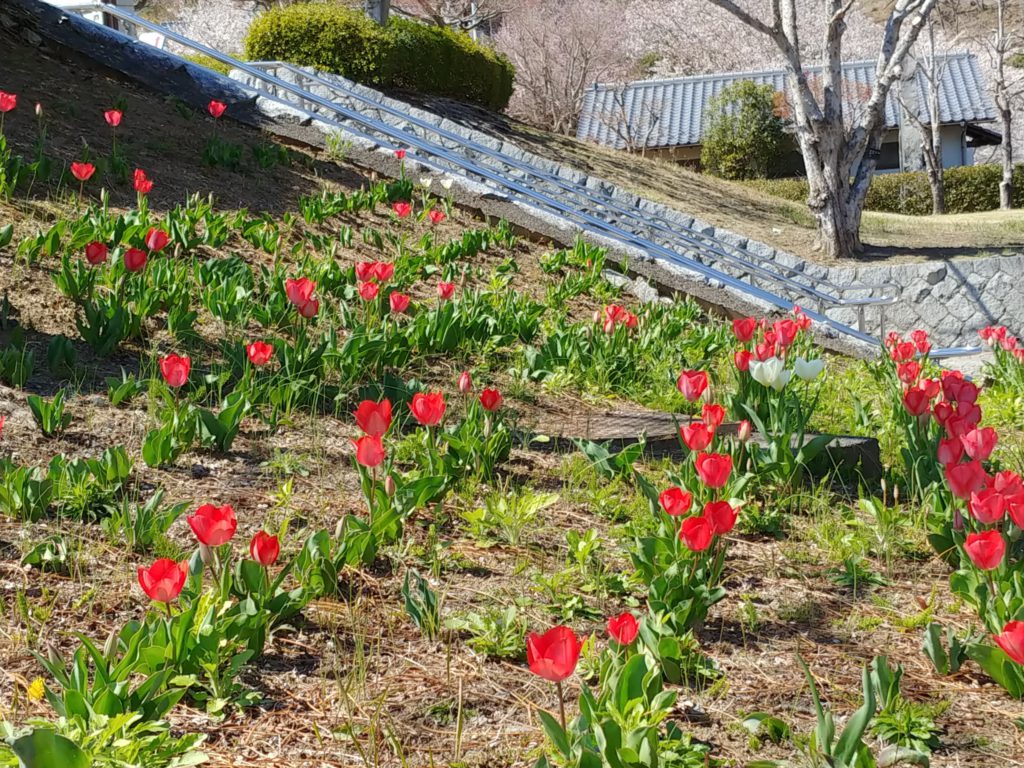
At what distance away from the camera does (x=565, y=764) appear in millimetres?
1869

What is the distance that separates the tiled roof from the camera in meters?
31.6

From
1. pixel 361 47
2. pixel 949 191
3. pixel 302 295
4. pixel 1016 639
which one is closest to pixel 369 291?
pixel 302 295

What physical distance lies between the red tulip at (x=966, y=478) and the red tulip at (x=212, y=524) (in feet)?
5.49

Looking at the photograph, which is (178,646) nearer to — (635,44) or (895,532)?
(895,532)

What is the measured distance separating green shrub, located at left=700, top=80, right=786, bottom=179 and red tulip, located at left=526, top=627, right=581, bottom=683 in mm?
26300

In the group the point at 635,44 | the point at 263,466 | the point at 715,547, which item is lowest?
the point at 263,466

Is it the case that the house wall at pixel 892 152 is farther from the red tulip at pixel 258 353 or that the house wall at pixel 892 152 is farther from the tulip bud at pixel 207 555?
the tulip bud at pixel 207 555

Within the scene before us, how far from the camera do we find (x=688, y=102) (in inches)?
1302

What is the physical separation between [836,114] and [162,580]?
44.0ft

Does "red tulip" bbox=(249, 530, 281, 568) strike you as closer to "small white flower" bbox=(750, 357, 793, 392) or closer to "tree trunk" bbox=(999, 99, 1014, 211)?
"small white flower" bbox=(750, 357, 793, 392)

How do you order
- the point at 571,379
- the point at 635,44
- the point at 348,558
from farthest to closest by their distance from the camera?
the point at 635,44 < the point at 571,379 < the point at 348,558

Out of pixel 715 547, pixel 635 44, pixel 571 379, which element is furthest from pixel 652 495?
pixel 635 44

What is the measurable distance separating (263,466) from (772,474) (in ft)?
5.63

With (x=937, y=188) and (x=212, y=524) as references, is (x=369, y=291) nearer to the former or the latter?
(x=212, y=524)
